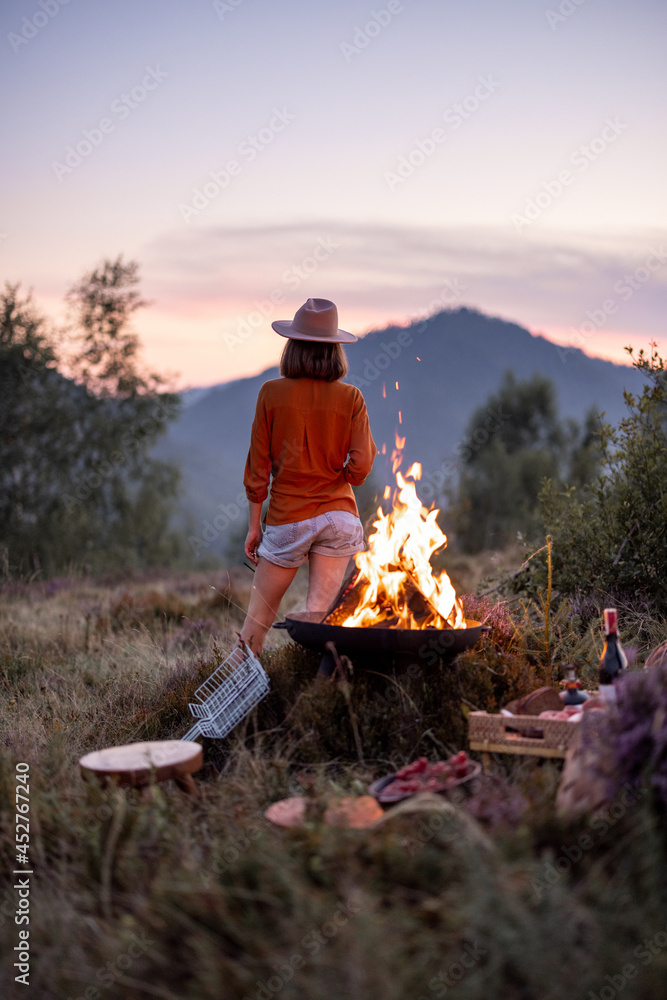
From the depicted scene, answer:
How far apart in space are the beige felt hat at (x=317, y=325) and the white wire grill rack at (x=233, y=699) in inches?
75.4

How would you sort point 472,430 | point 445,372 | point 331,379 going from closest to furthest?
point 331,379 < point 472,430 < point 445,372

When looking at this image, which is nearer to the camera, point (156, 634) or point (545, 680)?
point (545, 680)

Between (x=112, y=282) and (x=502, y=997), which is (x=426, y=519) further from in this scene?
(x=112, y=282)

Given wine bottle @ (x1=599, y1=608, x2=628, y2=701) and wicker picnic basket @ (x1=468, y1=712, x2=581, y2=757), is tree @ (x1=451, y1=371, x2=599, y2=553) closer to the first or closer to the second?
wine bottle @ (x1=599, y1=608, x2=628, y2=701)

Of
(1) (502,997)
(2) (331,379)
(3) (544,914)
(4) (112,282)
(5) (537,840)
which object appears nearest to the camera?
(1) (502,997)

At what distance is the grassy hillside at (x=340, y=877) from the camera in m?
2.34

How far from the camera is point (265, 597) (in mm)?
5281

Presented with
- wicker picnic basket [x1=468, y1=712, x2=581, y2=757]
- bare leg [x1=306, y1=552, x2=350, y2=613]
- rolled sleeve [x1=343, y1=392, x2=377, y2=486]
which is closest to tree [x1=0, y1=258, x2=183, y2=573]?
bare leg [x1=306, y1=552, x2=350, y2=613]

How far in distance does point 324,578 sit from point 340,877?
2.56 metres

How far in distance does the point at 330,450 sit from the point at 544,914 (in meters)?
3.14

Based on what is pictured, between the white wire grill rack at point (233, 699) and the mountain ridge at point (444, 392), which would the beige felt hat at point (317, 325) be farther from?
the mountain ridge at point (444, 392)

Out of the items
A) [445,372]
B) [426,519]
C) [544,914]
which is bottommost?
[544,914]

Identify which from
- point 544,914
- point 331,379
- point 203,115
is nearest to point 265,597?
point 331,379

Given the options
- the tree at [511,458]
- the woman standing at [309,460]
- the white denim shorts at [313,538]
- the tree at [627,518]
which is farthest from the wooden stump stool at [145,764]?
the tree at [511,458]
